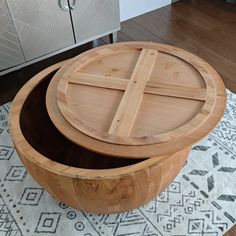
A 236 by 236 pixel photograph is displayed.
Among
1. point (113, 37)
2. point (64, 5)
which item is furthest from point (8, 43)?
point (113, 37)

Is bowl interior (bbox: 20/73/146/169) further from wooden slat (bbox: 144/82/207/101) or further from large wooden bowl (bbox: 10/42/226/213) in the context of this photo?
wooden slat (bbox: 144/82/207/101)

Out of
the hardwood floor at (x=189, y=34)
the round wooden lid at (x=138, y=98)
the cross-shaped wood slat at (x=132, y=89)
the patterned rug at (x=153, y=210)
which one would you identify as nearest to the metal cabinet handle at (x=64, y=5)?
the hardwood floor at (x=189, y=34)

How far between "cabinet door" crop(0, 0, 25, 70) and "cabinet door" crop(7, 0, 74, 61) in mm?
26

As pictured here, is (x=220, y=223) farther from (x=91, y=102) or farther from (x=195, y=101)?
(x=91, y=102)

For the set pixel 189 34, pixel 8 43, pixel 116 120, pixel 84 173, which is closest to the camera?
pixel 84 173

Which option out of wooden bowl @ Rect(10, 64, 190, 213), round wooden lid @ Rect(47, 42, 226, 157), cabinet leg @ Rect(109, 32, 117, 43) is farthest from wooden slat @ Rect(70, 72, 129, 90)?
cabinet leg @ Rect(109, 32, 117, 43)

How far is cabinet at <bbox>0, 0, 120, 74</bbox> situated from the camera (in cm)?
155

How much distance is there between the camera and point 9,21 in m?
1.53

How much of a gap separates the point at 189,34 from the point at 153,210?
4.73ft

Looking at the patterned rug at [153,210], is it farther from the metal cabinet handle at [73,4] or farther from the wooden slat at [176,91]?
the metal cabinet handle at [73,4]

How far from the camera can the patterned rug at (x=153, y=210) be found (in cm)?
108

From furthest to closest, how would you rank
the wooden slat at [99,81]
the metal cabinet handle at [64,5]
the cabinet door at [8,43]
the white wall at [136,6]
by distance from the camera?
the white wall at [136,6] → the metal cabinet handle at [64,5] → the cabinet door at [8,43] → the wooden slat at [99,81]

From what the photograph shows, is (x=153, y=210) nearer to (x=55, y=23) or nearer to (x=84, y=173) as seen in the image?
(x=84, y=173)

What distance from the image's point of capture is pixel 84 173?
0.81 m
